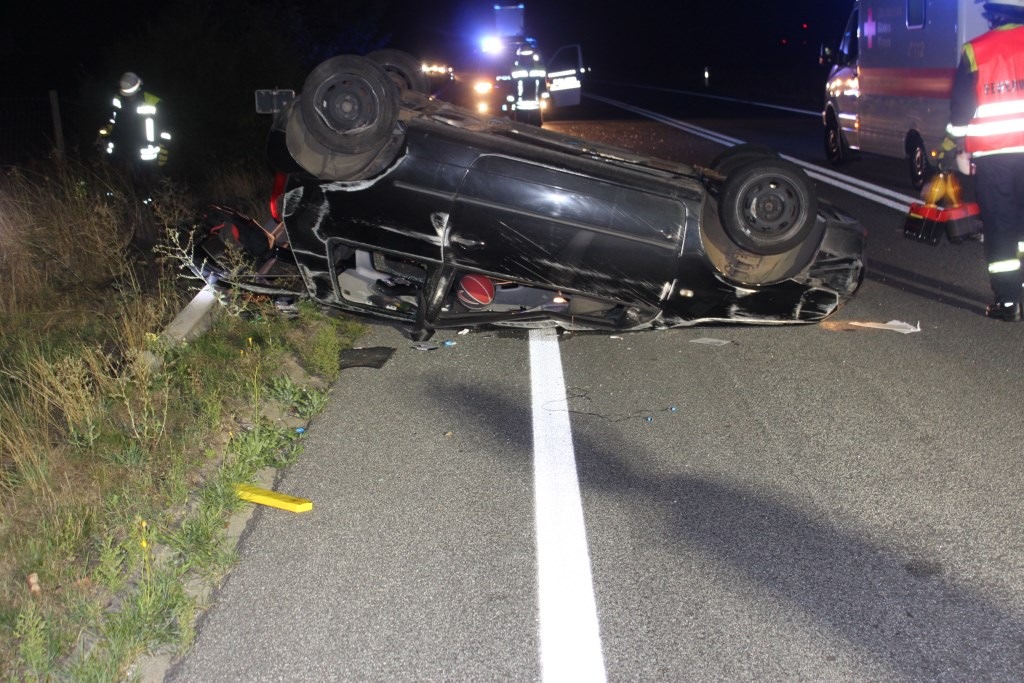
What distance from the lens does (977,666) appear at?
3.30 m

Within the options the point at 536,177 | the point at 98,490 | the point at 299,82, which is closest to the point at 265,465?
the point at 98,490

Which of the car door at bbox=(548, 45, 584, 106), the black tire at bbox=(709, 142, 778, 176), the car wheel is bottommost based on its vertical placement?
the car wheel

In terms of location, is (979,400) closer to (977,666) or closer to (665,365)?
(665,365)

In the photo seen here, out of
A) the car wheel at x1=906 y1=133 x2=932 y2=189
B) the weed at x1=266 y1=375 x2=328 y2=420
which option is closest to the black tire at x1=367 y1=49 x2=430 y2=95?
the weed at x1=266 y1=375 x2=328 y2=420

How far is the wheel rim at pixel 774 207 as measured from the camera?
5609mm

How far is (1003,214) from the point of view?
7.18 meters

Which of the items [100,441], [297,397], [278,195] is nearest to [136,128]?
[278,195]

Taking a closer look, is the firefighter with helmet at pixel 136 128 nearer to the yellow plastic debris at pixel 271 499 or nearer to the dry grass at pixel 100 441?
the dry grass at pixel 100 441

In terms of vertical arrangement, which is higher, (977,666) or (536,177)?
(536,177)

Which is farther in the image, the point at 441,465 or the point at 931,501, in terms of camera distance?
the point at 441,465

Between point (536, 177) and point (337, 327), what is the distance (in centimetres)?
238

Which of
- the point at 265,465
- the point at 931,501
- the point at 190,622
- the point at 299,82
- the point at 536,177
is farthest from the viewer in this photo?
the point at 299,82

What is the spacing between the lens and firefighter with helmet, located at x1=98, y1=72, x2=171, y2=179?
421 inches

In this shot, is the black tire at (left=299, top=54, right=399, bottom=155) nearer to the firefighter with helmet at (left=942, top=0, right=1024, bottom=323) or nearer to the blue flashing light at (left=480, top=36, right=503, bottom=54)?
the firefighter with helmet at (left=942, top=0, right=1024, bottom=323)
